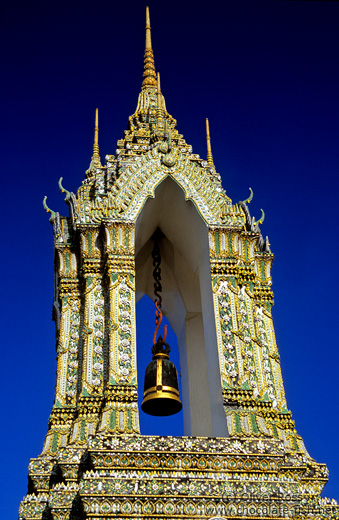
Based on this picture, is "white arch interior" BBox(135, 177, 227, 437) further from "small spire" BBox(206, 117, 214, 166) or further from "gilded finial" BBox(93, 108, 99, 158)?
"gilded finial" BBox(93, 108, 99, 158)

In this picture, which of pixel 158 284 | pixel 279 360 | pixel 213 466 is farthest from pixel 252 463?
pixel 158 284

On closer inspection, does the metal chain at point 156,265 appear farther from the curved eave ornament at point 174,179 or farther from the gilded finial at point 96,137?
the gilded finial at point 96,137

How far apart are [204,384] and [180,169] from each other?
11.0 feet

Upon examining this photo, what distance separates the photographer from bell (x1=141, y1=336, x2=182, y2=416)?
10688mm

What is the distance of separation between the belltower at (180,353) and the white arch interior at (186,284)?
0.07ft

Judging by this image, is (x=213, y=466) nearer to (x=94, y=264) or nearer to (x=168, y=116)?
(x=94, y=264)

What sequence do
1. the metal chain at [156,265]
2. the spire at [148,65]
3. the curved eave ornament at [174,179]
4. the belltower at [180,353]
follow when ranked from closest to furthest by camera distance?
1. the belltower at [180,353]
2. the curved eave ornament at [174,179]
3. the metal chain at [156,265]
4. the spire at [148,65]

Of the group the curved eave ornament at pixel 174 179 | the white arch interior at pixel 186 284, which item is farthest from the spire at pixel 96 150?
the white arch interior at pixel 186 284

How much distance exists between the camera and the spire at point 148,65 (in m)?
14.6

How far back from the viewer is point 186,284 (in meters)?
13.0

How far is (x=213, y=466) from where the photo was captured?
898 centimetres

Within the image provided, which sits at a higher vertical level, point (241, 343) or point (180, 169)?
point (180, 169)

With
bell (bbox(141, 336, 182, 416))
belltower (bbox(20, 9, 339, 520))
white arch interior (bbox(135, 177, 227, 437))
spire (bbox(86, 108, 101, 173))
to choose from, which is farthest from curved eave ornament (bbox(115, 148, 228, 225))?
bell (bbox(141, 336, 182, 416))

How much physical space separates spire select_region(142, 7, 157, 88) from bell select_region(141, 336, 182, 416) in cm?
569
